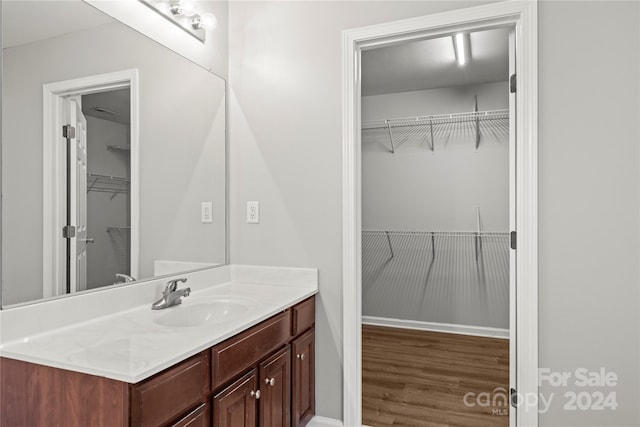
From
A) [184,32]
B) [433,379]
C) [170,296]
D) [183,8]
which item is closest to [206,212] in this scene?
[170,296]

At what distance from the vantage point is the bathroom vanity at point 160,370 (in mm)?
1036

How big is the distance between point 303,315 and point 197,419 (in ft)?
2.70

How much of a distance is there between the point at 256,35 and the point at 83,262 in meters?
1.58

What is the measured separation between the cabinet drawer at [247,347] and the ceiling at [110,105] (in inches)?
41.4

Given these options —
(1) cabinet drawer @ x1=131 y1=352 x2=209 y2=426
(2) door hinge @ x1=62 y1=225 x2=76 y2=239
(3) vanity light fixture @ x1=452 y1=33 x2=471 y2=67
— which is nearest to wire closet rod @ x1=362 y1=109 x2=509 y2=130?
(3) vanity light fixture @ x1=452 y1=33 x2=471 y2=67

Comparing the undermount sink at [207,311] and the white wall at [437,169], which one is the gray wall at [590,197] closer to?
the undermount sink at [207,311]

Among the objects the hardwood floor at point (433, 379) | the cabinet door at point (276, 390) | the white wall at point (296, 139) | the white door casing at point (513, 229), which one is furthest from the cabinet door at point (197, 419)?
the white door casing at point (513, 229)

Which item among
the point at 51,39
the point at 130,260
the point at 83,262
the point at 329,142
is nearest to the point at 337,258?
the point at 329,142

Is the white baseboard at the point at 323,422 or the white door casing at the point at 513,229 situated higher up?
the white door casing at the point at 513,229

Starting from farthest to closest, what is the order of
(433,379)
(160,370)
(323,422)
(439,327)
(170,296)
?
(439,327) → (433,379) → (323,422) → (170,296) → (160,370)

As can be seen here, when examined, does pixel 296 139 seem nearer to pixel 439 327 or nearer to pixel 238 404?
pixel 238 404

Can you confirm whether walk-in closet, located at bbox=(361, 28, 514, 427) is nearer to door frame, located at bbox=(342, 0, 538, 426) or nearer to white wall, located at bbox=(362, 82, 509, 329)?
white wall, located at bbox=(362, 82, 509, 329)

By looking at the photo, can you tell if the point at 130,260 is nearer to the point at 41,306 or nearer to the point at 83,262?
the point at 83,262

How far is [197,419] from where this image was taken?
1.24 meters
